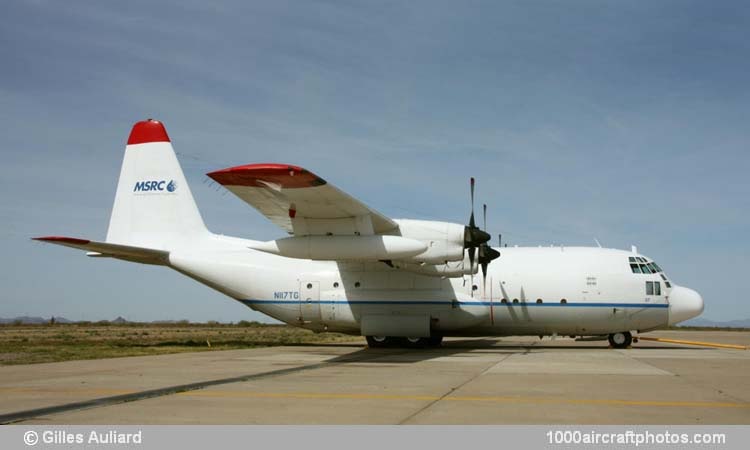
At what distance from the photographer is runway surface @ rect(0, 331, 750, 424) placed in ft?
27.2

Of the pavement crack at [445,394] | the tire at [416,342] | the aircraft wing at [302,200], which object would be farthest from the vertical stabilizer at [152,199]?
the pavement crack at [445,394]

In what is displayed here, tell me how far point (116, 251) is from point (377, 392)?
15.6 meters

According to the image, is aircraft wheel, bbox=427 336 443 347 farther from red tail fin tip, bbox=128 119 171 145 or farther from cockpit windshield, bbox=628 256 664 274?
red tail fin tip, bbox=128 119 171 145

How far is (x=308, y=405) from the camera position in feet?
30.5

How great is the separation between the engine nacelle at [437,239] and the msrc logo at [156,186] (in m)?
10.0

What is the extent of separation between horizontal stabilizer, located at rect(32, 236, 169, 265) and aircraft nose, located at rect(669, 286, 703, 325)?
1878 centimetres

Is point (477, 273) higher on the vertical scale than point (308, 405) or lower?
higher

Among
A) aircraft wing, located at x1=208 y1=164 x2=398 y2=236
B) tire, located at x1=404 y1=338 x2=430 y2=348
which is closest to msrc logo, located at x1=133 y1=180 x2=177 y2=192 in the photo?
aircraft wing, located at x1=208 y1=164 x2=398 y2=236
